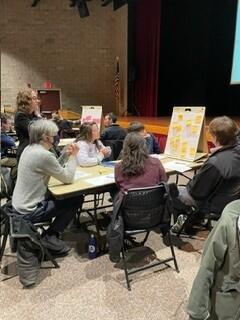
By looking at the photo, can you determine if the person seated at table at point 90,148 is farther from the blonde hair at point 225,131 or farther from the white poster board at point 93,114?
the white poster board at point 93,114

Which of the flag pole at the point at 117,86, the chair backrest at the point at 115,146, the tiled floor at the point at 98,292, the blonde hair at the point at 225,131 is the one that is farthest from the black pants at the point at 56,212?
the flag pole at the point at 117,86

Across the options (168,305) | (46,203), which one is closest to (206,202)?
(168,305)

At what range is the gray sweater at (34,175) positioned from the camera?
238cm

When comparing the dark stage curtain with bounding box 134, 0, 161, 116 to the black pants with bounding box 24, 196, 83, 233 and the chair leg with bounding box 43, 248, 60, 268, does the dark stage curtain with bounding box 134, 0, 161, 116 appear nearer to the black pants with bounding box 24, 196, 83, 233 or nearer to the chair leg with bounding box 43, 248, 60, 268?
the black pants with bounding box 24, 196, 83, 233

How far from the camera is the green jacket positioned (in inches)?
48.0

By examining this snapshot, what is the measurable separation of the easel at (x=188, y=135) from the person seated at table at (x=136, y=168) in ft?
3.18

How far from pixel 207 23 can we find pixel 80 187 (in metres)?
7.30

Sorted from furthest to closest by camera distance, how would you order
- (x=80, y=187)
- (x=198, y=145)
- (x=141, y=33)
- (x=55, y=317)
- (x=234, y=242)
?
(x=141, y=33) < (x=198, y=145) < (x=80, y=187) < (x=55, y=317) < (x=234, y=242)

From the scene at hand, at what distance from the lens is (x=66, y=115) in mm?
8086

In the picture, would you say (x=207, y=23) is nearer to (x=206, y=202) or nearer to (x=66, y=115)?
(x=66, y=115)

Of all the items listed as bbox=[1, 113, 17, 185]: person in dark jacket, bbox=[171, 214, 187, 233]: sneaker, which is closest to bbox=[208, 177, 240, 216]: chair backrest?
bbox=[171, 214, 187, 233]: sneaker

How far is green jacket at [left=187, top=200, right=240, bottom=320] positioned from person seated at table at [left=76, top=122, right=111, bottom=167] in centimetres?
197

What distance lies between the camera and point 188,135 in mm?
3461

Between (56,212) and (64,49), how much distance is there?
754 cm
